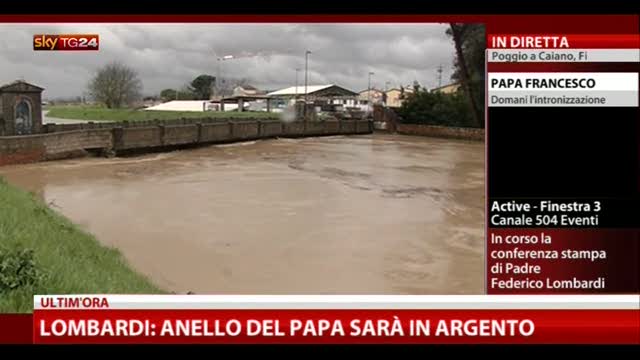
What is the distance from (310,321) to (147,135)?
21277 mm

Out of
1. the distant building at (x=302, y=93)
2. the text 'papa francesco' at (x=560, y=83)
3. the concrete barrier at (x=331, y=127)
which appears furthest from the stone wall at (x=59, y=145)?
the concrete barrier at (x=331, y=127)

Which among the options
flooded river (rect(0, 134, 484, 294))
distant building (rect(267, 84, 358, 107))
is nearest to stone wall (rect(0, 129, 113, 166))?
Result: flooded river (rect(0, 134, 484, 294))

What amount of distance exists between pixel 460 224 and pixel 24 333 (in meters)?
8.91

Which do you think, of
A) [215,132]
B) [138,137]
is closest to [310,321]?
[138,137]

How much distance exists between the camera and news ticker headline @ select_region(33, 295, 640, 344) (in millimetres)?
2357

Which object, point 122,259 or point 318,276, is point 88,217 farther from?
point 318,276

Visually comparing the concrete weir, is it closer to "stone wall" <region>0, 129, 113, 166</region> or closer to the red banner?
"stone wall" <region>0, 129, 113, 166</region>

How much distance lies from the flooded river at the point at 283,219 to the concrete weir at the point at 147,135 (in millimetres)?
518

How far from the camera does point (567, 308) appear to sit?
2412mm

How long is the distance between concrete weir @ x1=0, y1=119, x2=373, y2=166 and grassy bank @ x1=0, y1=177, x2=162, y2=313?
3.57 ft

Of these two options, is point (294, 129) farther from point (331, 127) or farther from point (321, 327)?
point (321, 327)

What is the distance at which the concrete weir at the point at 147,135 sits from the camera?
11633mm

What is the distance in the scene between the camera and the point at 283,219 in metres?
10.6

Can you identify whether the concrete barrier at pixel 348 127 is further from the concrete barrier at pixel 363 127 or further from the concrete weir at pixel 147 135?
the concrete barrier at pixel 363 127
